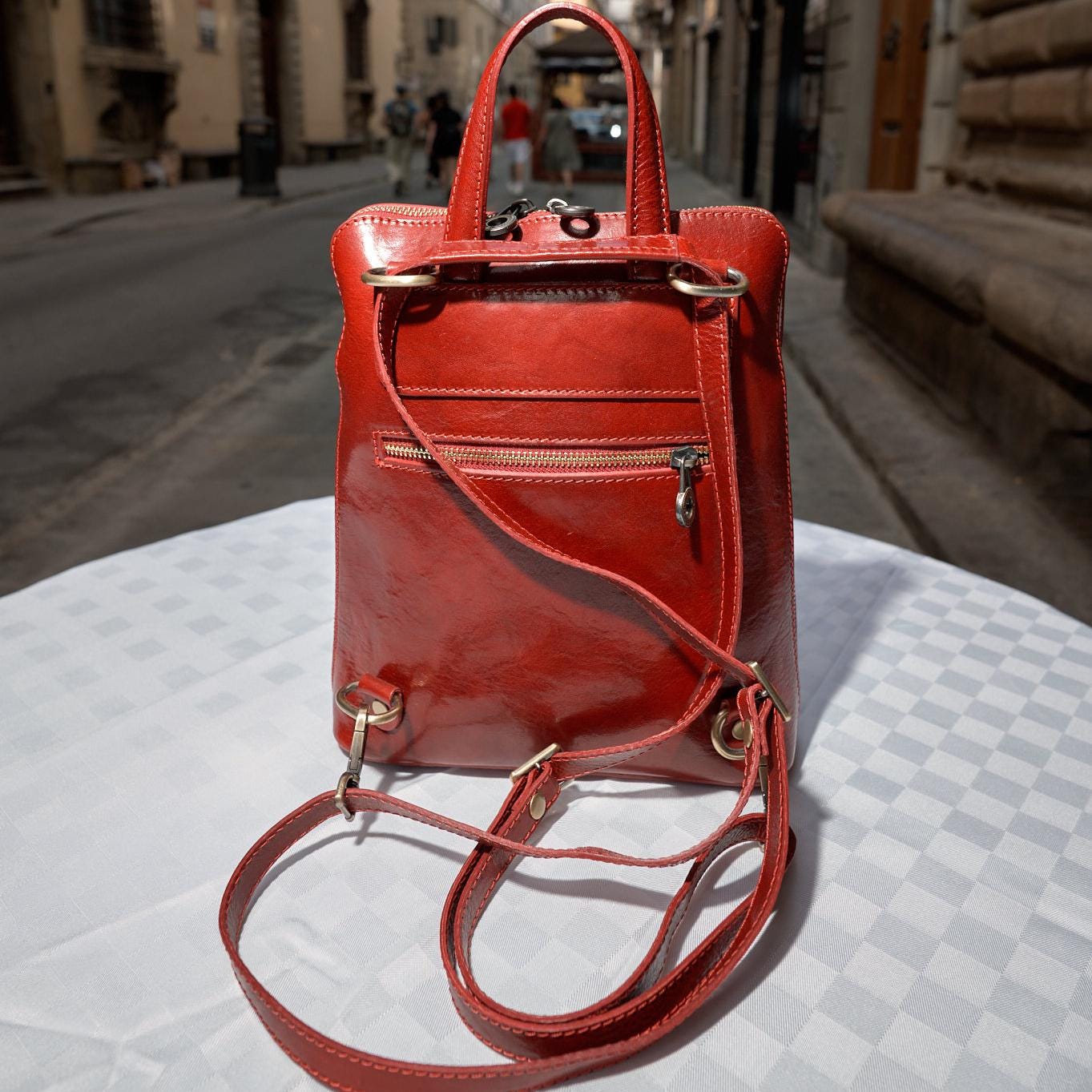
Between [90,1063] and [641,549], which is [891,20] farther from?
[90,1063]

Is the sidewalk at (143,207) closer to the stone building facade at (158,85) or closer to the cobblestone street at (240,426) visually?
the stone building facade at (158,85)

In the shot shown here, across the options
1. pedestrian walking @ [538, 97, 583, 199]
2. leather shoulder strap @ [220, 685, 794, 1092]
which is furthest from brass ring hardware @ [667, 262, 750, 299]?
pedestrian walking @ [538, 97, 583, 199]

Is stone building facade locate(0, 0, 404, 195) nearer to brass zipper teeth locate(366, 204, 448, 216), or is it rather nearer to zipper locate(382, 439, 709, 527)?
brass zipper teeth locate(366, 204, 448, 216)

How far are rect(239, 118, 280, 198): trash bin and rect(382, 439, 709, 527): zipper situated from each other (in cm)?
1559

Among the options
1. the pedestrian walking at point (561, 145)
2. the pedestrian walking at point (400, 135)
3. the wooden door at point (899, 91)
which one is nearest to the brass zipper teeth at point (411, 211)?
the wooden door at point (899, 91)

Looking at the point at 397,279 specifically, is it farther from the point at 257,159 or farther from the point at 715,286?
the point at 257,159

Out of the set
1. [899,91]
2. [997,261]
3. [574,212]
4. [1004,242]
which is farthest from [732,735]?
[899,91]

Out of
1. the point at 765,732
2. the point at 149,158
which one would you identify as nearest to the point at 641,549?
the point at 765,732

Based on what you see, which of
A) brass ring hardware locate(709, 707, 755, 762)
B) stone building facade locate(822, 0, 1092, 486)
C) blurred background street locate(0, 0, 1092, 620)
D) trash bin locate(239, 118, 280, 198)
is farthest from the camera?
trash bin locate(239, 118, 280, 198)

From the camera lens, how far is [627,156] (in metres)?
1.00

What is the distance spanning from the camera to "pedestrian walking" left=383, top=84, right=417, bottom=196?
15211mm

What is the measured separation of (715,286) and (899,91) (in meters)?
6.96

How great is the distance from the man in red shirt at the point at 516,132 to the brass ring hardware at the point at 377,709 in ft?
47.6

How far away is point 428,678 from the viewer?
111cm
